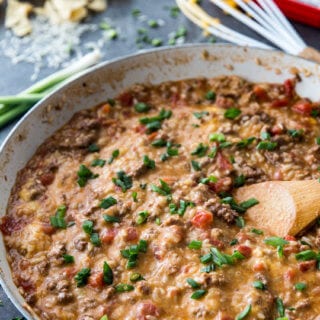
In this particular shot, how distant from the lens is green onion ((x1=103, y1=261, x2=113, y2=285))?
4832 mm

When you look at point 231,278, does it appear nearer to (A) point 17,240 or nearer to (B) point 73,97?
(A) point 17,240

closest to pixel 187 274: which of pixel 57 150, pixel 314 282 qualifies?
pixel 314 282

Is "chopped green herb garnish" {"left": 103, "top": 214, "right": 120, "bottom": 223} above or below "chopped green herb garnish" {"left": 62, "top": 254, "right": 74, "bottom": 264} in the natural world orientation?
above

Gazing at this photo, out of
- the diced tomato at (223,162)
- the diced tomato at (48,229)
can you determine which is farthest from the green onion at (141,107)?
the diced tomato at (48,229)

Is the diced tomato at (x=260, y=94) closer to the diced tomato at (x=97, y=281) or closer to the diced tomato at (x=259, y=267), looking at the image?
the diced tomato at (x=259, y=267)

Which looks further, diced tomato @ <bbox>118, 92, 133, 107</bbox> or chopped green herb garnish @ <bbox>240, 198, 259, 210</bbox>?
diced tomato @ <bbox>118, 92, 133, 107</bbox>

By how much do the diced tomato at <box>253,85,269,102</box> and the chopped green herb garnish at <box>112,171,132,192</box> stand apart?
1555 millimetres

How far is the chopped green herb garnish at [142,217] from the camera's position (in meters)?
5.15

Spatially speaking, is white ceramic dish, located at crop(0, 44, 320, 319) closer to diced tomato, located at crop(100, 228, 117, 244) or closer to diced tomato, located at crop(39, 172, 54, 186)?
diced tomato, located at crop(39, 172, 54, 186)

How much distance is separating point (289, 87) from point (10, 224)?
2833mm

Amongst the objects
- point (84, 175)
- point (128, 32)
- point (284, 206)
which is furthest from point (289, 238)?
point (128, 32)

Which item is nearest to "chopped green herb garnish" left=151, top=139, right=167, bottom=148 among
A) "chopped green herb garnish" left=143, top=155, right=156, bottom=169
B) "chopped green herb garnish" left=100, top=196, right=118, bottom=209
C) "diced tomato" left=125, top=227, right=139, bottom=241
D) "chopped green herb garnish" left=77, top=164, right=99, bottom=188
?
"chopped green herb garnish" left=143, top=155, right=156, bottom=169

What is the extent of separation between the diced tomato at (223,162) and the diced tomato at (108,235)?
107cm

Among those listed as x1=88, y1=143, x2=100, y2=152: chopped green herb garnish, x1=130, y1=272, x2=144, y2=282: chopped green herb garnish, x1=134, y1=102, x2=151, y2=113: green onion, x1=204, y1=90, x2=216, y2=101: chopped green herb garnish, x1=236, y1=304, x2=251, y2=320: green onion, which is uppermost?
x1=204, y1=90, x2=216, y2=101: chopped green herb garnish
